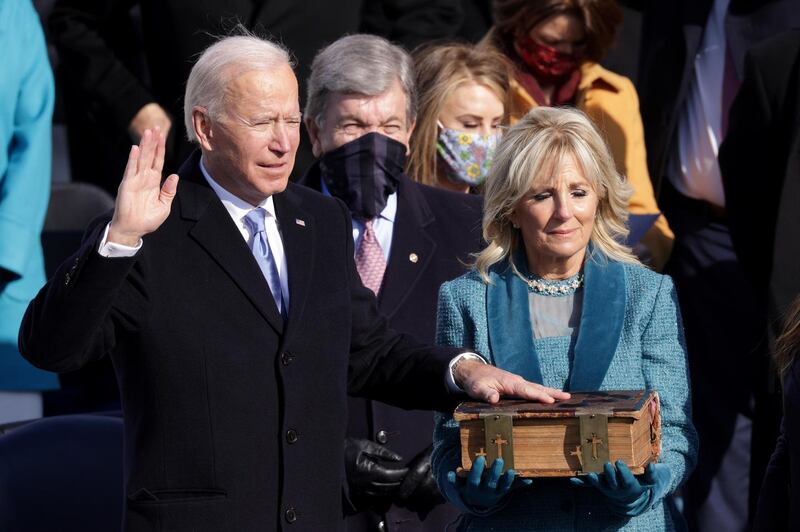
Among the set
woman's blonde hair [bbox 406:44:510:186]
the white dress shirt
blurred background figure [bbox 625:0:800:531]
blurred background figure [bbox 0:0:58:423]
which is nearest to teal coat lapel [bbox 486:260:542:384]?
woman's blonde hair [bbox 406:44:510:186]

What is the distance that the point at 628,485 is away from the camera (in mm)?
3695

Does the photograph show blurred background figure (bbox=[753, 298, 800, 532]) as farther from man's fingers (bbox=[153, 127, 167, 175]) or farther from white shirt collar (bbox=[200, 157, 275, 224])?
man's fingers (bbox=[153, 127, 167, 175])

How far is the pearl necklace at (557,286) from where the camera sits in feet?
13.8

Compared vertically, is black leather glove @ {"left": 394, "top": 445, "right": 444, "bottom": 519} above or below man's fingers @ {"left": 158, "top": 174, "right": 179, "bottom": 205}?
below

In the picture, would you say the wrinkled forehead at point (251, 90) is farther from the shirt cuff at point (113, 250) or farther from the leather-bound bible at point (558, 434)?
the leather-bound bible at point (558, 434)

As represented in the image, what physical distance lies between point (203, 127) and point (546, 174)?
0.93 meters

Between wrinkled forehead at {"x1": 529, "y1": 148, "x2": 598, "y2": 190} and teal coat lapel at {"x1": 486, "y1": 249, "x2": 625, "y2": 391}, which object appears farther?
wrinkled forehead at {"x1": 529, "y1": 148, "x2": 598, "y2": 190}

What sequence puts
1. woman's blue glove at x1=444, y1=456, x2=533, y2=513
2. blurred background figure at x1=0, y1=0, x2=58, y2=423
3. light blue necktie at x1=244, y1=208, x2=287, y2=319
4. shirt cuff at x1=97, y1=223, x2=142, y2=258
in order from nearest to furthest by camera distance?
shirt cuff at x1=97, y1=223, x2=142, y2=258 < woman's blue glove at x1=444, y1=456, x2=533, y2=513 < light blue necktie at x1=244, y1=208, x2=287, y2=319 < blurred background figure at x1=0, y1=0, x2=58, y2=423

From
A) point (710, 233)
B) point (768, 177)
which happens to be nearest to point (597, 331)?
point (768, 177)

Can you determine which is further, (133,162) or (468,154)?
(468,154)

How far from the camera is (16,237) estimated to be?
549cm

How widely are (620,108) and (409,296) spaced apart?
181cm

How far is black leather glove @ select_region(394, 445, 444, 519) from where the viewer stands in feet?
15.3

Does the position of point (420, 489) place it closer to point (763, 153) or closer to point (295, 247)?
point (295, 247)
